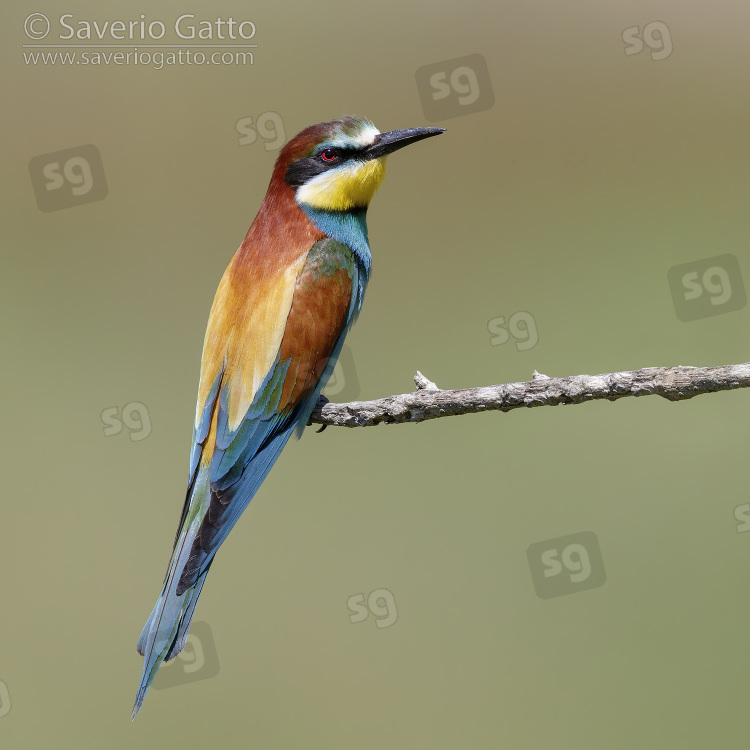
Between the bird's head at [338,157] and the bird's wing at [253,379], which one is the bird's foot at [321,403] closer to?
the bird's wing at [253,379]

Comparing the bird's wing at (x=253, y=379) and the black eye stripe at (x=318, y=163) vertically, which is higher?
the black eye stripe at (x=318, y=163)

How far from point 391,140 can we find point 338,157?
134 mm

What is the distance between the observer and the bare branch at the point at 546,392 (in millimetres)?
1233

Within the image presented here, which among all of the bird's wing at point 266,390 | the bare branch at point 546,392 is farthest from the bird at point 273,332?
the bare branch at point 546,392

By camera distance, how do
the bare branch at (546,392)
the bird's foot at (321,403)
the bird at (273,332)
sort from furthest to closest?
the bird's foot at (321,403)
the bird at (273,332)
the bare branch at (546,392)

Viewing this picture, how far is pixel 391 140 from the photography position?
6.29ft

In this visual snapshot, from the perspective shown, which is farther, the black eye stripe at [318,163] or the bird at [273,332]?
the black eye stripe at [318,163]

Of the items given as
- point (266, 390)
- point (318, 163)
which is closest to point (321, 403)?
point (266, 390)

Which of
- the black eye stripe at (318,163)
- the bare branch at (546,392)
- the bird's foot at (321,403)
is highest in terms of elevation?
the black eye stripe at (318,163)

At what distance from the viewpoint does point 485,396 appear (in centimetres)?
145

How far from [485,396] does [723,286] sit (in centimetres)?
166

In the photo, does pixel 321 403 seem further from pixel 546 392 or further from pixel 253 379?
pixel 546 392

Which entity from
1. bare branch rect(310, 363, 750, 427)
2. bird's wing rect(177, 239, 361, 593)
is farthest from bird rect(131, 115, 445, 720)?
bare branch rect(310, 363, 750, 427)

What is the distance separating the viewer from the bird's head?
1.91m
